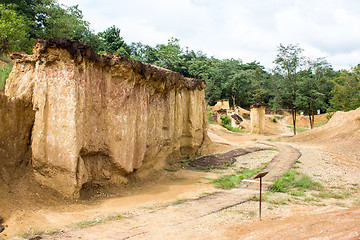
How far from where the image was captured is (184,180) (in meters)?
11.7

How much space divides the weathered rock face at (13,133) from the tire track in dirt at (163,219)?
2.84 metres

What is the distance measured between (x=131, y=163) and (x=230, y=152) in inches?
332

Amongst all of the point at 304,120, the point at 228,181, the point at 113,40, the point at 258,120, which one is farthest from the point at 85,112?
the point at 304,120

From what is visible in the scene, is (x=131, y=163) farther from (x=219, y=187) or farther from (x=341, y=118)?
(x=341, y=118)

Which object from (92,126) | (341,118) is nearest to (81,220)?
(92,126)

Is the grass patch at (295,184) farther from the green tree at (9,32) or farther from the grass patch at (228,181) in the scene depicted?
the green tree at (9,32)

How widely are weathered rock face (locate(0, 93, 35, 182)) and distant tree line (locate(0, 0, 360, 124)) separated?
11226mm

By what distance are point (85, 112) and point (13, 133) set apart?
1.84 meters

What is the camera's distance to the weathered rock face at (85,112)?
7.51 metres

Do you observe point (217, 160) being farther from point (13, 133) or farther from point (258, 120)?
point (258, 120)

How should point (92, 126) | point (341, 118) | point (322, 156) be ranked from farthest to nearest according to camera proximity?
point (341, 118)
point (322, 156)
point (92, 126)

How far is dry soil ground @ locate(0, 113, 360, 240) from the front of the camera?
16.6ft

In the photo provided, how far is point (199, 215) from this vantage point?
274 inches

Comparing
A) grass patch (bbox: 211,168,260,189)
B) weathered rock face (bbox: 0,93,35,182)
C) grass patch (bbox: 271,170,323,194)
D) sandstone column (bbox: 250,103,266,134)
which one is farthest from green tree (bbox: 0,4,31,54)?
sandstone column (bbox: 250,103,266,134)
